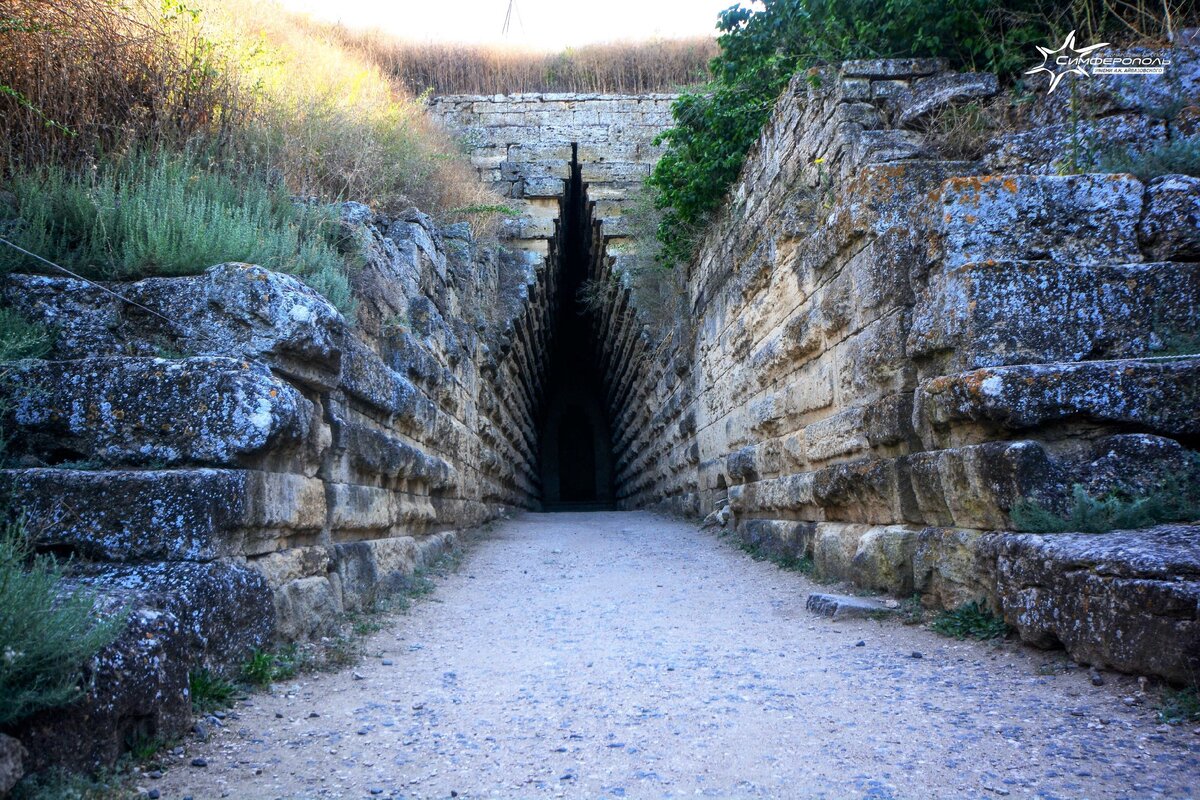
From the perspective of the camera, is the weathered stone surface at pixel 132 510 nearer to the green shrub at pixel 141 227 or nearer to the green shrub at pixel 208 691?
the green shrub at pixel 208 691

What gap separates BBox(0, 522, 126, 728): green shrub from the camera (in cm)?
192

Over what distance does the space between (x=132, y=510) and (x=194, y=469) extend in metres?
0.27

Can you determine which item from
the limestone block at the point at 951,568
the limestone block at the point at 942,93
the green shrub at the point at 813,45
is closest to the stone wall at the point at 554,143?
the green shrub at the point at 813,45

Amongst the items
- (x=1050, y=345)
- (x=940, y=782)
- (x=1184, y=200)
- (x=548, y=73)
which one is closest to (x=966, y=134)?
(x=1184, y=200)

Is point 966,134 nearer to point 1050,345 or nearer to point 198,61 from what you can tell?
A: point 1050,345

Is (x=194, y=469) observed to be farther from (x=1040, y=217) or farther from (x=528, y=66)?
(x=528, y=66)

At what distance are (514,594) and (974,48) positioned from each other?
4978mm

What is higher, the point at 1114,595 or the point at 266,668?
the point at 1114,595

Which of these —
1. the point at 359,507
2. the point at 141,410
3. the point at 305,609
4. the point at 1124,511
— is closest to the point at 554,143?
the point at 359,507

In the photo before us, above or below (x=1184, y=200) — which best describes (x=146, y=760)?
below

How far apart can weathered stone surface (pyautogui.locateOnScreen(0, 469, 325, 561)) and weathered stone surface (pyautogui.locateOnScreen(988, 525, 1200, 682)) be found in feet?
10.1

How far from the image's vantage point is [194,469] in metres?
3.05

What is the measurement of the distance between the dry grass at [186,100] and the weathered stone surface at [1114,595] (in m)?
4.93

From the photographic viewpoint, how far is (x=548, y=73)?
15.8 meters
